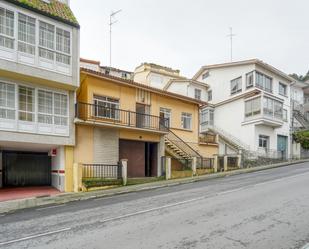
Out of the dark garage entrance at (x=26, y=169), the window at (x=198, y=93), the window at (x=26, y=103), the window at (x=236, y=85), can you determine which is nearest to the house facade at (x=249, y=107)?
the window at (x=236, y=85)

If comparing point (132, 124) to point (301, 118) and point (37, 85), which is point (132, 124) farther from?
point (301, 118)

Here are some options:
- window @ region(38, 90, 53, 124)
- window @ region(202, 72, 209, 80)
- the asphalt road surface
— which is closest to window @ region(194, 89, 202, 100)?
window @ region(202, 72, 209, 80)

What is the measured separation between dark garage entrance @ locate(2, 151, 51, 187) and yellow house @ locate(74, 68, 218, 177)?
3.36 meters

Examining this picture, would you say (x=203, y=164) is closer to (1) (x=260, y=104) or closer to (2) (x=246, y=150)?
(2) (x=246, y=150)

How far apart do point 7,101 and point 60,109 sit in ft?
9.15

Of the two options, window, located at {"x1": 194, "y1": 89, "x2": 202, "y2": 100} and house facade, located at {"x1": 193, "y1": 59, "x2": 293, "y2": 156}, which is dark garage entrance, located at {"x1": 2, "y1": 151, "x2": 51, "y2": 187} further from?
window, located at {"x1": 194, "y1": 89, "x2": 202, "y2": 100}

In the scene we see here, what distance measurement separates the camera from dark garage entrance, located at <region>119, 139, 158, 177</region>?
20891 mm

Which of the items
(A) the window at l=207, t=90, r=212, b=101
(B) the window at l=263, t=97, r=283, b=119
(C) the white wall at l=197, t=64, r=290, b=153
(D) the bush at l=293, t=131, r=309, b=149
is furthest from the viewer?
(D) the bush at l=293, t=131, r=309, b=149

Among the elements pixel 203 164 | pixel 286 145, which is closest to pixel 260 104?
A: pixel 286 145

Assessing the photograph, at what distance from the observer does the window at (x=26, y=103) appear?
15.0 m

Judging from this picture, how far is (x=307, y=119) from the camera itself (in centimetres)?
4766

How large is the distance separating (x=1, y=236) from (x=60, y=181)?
359 inches

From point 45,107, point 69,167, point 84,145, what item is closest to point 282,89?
point 84,145

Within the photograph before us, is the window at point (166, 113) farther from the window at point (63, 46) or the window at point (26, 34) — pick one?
the window at point (26, 34)
